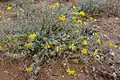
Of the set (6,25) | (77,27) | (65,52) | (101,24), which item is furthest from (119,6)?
(6,25)

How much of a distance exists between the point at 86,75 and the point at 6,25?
1.34 m

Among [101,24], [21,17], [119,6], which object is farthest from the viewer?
[119,6]

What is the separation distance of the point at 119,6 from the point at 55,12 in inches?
65.6

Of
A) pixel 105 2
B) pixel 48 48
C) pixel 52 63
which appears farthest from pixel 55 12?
pixel 105 2

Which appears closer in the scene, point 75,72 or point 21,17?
point 75,72

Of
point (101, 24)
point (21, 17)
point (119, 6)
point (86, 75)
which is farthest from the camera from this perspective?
point (119, 6)

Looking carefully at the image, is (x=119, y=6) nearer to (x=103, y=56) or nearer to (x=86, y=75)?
(x=103, y=56)

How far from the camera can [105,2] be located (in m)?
4.22

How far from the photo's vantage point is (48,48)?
2730 millimetres

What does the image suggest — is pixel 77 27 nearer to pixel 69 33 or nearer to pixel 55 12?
pixel 69 33

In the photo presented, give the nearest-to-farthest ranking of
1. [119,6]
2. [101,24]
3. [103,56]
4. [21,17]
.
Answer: [103,56]
[21,17]
[101,24]
[119,6]

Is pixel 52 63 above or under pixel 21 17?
under

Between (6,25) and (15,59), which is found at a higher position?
(6,25)

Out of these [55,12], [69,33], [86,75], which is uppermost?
[55,12]
